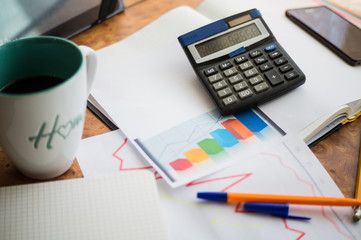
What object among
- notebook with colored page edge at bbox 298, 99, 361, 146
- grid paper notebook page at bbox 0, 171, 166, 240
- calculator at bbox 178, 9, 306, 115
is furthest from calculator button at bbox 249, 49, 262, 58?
grid paper notebook page at bbox 0, 171, 166, 240

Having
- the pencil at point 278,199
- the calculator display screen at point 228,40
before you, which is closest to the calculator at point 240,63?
the calculator display screen at point 228,40

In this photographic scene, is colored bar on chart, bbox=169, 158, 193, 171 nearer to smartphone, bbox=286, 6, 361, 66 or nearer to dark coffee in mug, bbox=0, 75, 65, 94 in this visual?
dark coffee in mug, bbox=0, 75, 65, 94

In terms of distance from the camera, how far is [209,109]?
1.48 feet

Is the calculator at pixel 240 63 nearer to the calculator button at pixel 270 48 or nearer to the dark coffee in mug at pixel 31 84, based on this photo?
the calculator button at pixel 270 48

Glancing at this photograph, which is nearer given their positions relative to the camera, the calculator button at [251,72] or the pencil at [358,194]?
the pencil at [358,194]

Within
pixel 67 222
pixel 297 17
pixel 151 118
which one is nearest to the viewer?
pixel 67 222

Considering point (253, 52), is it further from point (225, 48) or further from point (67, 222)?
point (67, 222)

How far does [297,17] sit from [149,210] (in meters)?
0.40

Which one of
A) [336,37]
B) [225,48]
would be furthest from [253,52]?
[336,37]

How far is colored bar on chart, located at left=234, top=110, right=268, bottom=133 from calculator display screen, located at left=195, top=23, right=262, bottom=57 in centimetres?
10

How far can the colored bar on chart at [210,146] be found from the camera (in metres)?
0.41

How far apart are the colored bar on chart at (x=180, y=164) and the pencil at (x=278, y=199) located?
1.5 inches

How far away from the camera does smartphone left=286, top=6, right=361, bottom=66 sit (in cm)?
51

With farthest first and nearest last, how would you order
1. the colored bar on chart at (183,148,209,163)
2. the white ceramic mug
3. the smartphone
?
the smartphone → the colored bar on chart at (183,148,209,163) → the white ceramic mug
